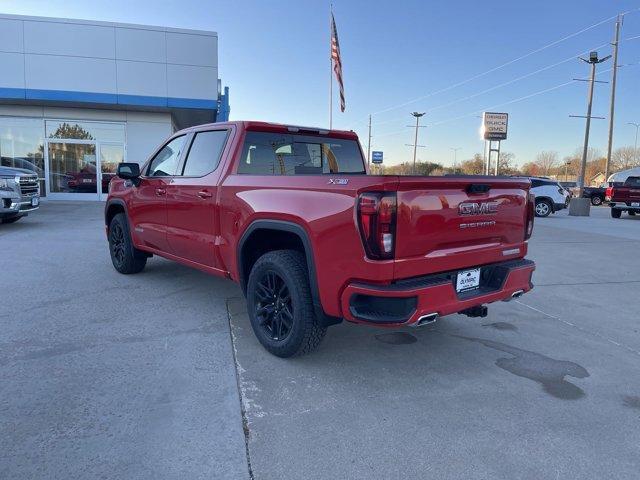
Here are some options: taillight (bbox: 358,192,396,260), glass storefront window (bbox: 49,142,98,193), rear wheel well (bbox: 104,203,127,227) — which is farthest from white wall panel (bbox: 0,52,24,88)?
taillight (bbox: 358,192,396,260)

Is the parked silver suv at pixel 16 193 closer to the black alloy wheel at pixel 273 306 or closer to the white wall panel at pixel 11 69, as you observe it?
the white wall panel at pixel 11 69

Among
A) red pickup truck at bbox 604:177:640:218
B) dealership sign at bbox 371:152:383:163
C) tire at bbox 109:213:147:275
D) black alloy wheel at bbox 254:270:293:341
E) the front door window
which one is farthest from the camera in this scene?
dealership sign at bbox 371:152:383:163

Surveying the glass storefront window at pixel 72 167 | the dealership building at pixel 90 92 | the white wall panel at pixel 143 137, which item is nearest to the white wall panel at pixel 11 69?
the dealership building at pixel 90 92

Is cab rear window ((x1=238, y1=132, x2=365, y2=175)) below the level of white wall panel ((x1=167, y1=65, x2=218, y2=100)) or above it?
below

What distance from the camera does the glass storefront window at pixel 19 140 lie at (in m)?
19.4

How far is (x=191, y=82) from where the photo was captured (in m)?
18.9

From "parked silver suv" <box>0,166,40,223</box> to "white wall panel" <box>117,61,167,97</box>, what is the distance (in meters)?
7.90

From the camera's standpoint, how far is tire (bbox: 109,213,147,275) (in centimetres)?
629

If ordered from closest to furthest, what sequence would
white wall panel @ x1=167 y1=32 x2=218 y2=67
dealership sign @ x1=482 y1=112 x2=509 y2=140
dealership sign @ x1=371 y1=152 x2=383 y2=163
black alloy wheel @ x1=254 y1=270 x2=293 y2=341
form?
black alloy wheel @ x1=254 y1=270 x2=293 y2=341, white wall panel @ x1=167 y1=32 x2=218 y2=67, dealership sign @ x1=371 y1=152 x2=383 y2=163, dealership sign @ x1=482 y1=112 x2=509 y2=140

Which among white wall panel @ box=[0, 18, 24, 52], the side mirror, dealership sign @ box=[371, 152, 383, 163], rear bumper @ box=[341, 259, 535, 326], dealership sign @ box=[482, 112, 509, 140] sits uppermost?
dealership sign @ box=[482, 112, 509, 140]

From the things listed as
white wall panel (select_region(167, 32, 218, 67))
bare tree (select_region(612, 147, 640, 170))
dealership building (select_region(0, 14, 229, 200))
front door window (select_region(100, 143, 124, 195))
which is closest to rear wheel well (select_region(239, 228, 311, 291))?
dealership building (select_region(0, 14, 229, 200))

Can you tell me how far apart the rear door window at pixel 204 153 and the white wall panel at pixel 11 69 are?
16.8 metres

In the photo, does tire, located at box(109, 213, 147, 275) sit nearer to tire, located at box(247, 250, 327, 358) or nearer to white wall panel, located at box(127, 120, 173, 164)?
tire, located at box(247, 250, 327, 358)

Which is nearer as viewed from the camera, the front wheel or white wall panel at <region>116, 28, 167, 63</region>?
white wall panel at <region>116, 28, 167, 63</region>
